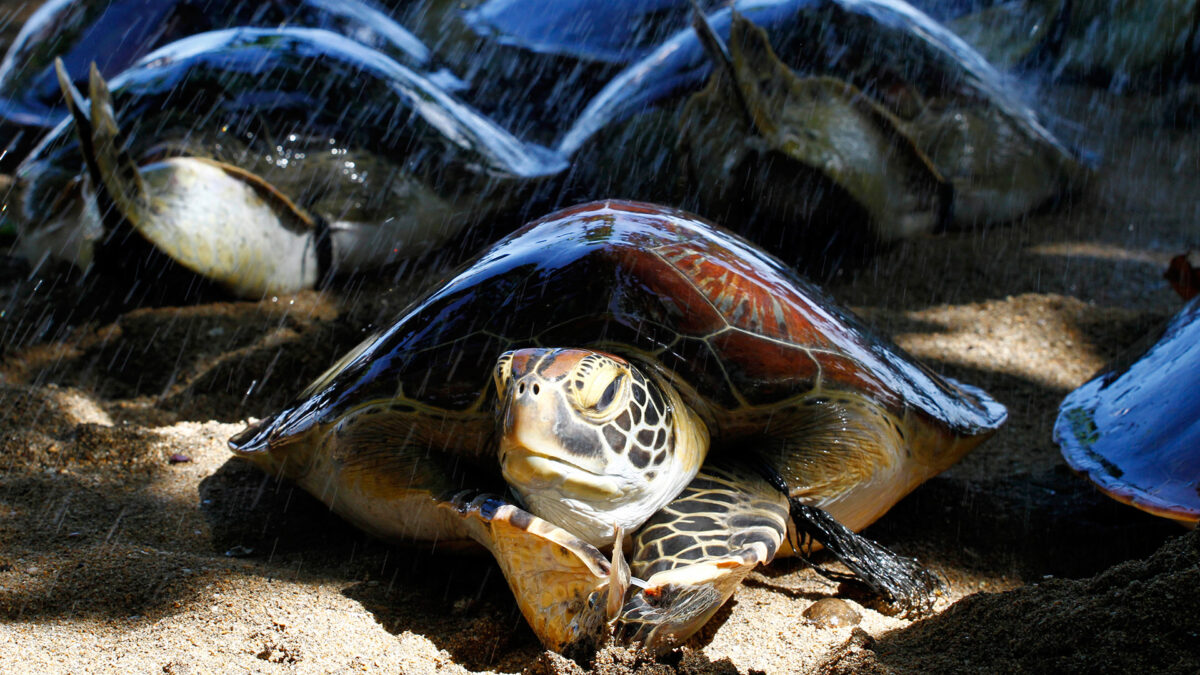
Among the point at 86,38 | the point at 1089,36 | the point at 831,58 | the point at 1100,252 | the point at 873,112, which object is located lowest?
the point at 1100,252

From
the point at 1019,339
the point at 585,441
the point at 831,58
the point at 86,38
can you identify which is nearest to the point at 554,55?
the point at 831,58

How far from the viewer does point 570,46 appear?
19.7 feet

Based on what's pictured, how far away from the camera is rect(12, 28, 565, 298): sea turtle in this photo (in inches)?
141

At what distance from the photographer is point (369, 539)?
2.10 metres

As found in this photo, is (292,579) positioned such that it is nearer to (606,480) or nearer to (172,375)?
(606,480)

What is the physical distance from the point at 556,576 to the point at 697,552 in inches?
9.9

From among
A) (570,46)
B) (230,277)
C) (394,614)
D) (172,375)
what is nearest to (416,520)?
(394,614)

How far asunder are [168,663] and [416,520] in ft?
1.75

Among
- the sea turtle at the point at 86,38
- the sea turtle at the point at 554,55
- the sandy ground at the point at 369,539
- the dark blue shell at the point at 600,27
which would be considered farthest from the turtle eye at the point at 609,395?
the sea turtle at the point at 86,38

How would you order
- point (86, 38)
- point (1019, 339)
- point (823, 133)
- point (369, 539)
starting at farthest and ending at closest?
point (86, 38) < point (823, 133) < point (1019, 339) < point (369, 539)

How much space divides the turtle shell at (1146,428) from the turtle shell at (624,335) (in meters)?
0.31

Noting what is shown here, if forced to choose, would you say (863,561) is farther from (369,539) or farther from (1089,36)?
(1089,36)

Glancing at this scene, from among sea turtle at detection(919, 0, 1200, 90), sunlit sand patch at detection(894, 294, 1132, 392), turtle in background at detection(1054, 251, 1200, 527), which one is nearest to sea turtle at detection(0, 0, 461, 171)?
sunlit sand patch at detection(894, 294, 1132, 392)

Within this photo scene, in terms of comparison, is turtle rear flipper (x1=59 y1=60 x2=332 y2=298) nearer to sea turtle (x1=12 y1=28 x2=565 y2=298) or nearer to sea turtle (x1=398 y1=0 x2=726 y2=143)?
sea turtle (x1=12 y1=28 x2=565 y2=298)
